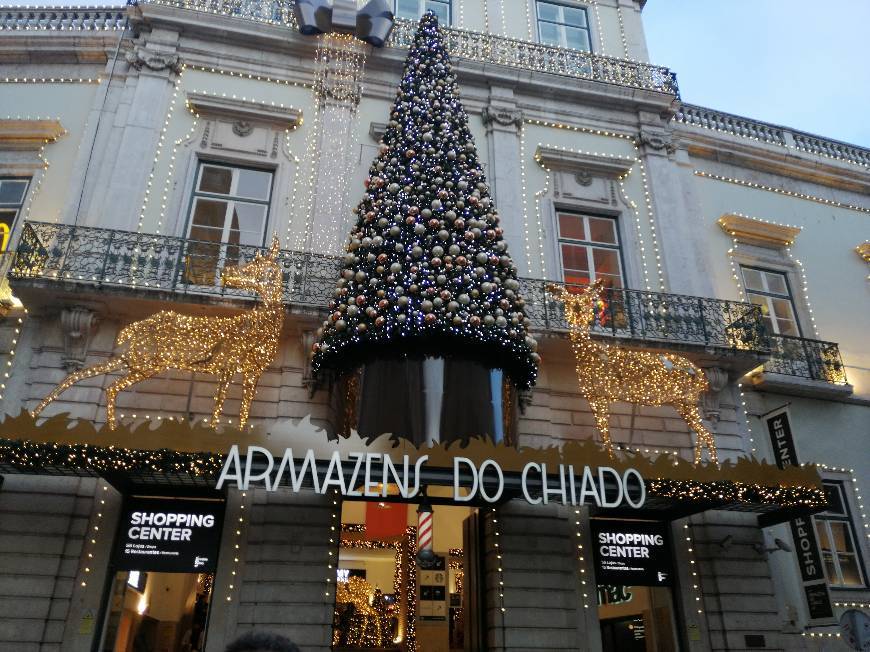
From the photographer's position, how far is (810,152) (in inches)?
638

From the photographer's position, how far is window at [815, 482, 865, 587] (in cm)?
1159

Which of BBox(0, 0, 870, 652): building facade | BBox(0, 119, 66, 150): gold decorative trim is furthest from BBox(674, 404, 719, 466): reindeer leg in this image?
BBox(0, 119, 66, 150): gold decorative trim

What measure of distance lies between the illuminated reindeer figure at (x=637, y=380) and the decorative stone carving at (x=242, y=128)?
283 inches

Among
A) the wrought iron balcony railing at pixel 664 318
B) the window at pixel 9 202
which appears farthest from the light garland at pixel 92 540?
the wrought iron balcony railing at pixel 664 318

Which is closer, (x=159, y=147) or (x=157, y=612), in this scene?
(x=157, y=612)

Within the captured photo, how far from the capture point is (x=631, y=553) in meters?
10.6

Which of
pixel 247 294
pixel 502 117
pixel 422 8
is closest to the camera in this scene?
pixel 247 294

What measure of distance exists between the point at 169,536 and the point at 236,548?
3.04 feet

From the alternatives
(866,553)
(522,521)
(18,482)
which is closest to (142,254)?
(18,482)

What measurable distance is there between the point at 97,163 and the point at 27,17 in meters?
4.05

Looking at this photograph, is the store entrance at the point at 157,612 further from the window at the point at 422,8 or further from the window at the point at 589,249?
the window at the point at 422,8

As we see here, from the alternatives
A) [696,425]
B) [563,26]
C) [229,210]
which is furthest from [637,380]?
[563,26]

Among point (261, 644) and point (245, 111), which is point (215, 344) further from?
point (261, 644)

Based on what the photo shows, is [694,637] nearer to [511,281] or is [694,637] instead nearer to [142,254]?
[511,281]
